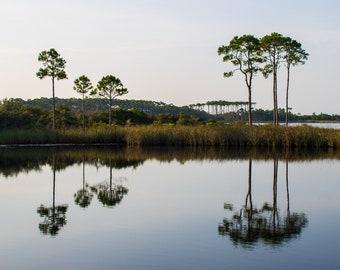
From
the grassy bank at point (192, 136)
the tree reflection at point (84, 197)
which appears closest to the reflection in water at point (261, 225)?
the tree reflection at point (84, 197)

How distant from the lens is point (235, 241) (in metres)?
7.39

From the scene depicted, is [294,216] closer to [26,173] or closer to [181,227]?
[181,227]

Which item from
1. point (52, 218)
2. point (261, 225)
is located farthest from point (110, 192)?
point (261, 225)

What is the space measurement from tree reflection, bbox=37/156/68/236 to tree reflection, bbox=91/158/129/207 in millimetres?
993

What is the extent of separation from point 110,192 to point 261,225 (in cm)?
474

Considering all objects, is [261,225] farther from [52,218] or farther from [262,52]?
[262,52]

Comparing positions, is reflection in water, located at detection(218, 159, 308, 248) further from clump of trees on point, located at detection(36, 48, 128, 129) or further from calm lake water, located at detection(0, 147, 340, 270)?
clump of trees on point, located at detection(36, 48, 128, 129)

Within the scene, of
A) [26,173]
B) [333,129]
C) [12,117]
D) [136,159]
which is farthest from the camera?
[12,117]

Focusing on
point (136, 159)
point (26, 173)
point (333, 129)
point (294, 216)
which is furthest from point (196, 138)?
point (294, 216)

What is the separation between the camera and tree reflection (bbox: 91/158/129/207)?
10.8 metres

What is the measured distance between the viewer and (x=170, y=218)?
9.02m

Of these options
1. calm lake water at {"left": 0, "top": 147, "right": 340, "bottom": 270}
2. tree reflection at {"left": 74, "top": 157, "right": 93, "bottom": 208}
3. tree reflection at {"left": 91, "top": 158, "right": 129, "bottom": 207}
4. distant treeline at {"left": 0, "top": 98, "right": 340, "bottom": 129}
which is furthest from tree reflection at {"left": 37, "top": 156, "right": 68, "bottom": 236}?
distant treeline at {"left": 0, "top": 98, "right": 340, "bottom": 129}

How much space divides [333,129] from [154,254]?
23121mm

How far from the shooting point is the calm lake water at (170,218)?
660 centimetres
